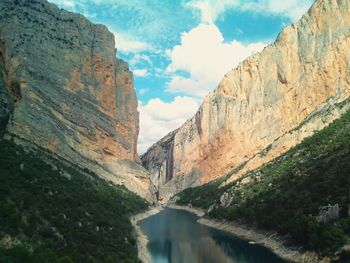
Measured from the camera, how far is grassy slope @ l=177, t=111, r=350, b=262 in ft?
167

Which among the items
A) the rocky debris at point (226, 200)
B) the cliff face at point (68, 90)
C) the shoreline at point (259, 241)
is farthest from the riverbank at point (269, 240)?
the cliff face at point (68, 90)

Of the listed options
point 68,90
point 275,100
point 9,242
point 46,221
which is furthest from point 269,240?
point 275,100

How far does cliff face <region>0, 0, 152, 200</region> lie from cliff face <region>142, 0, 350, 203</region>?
34295 millimetres

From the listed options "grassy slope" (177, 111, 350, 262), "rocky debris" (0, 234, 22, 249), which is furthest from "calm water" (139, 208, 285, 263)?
"rocky debris" (0, 234, 22, 249)

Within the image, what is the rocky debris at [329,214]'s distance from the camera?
170 ft

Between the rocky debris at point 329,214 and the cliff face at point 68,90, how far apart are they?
3889cm

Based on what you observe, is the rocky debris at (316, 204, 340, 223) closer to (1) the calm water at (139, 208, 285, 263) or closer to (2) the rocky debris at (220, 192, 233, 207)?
(1) the calm water at (139, 208, 285, 263)

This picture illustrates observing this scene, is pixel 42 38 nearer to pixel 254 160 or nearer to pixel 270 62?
pixel 254 160

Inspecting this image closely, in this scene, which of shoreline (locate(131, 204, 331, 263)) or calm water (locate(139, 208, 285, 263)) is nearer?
shoreline (locate(131, 204, 331, 263))

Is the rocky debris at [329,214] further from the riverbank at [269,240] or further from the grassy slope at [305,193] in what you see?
the riverbank at [269,240]

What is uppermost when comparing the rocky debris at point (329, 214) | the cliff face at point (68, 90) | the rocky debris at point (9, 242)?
the cliff face at point (68, 90)

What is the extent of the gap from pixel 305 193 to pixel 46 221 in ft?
128

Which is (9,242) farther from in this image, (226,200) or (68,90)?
(68,90)

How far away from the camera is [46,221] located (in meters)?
37.1
